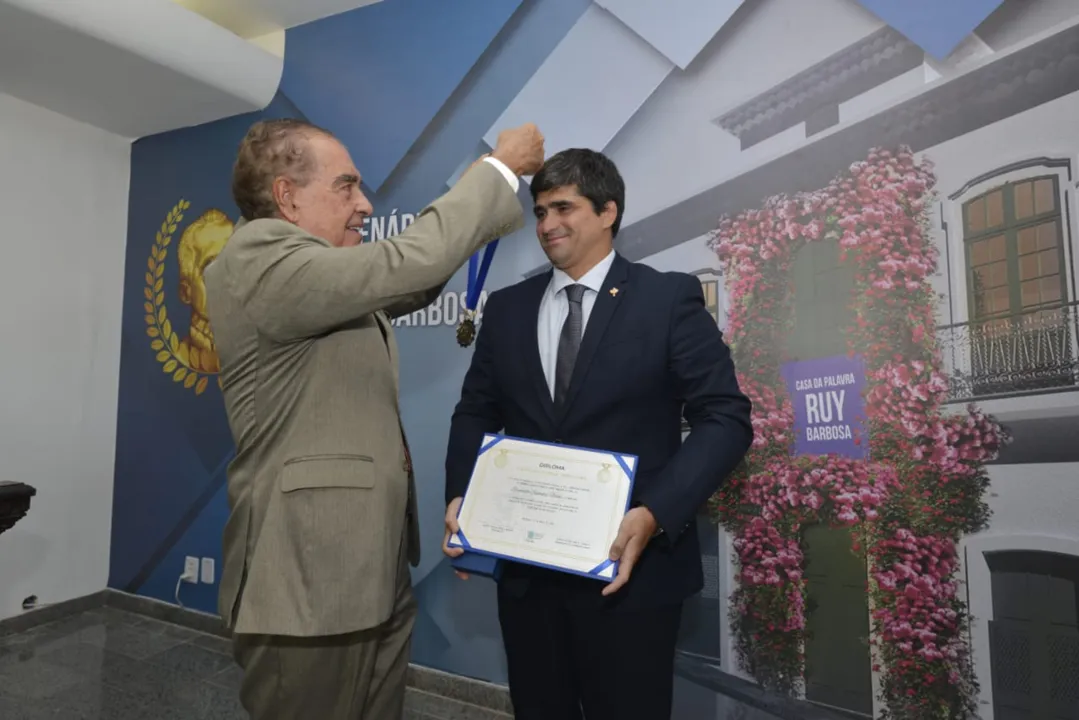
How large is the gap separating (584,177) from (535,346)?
41 centimetres

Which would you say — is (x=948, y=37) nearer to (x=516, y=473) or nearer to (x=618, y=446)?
(x=618, y=446)

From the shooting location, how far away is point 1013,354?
170 cm

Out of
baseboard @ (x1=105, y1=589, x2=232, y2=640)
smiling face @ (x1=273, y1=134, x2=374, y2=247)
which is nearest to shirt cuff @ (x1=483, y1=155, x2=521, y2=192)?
smiling face @ (x1=273, y1=134, x2=374, y2=247)

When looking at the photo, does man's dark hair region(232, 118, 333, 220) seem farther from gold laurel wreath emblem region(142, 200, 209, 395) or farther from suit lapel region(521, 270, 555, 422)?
gold laurel wreath emblem region(142, 200, 209, 395)

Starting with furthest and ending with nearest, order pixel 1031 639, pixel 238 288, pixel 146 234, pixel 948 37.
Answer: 1. pixel 146 234
2. pixel 948 37
3. pixel 1031 639
4. pixel 238 288

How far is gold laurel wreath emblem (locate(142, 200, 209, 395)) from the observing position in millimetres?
3406

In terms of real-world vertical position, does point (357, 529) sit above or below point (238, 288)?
below

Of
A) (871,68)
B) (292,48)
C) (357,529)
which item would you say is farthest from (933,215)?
(292,48)

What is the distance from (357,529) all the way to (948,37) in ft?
6.24

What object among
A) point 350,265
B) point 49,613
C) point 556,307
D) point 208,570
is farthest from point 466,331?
point 49,613

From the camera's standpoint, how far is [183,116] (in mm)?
3336

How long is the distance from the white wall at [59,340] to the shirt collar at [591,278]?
290 centimetres

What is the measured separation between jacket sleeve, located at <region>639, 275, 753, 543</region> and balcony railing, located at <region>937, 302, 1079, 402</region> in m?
0.73


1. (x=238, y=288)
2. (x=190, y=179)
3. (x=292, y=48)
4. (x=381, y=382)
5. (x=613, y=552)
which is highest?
(x=292, y=48)
